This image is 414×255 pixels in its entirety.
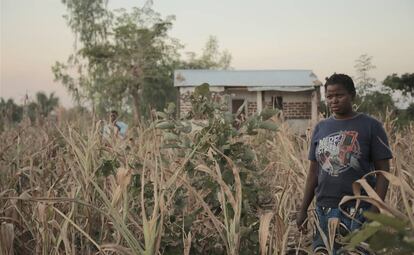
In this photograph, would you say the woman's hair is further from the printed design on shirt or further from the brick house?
the brick house

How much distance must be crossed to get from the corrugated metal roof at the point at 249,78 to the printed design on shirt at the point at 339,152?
1398cm

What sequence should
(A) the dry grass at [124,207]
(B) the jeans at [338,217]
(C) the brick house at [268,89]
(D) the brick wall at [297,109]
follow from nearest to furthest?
(A) the dry grass at [124,207], (B) the jeans at [338,217], (C) the brick house at [268,89], (D) the brick wall at [297,109]

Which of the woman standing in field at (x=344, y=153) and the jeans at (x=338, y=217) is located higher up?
the woman standing in field at (x=344, y=153)

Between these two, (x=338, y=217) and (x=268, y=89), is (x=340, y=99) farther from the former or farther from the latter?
(x=268, y=89)

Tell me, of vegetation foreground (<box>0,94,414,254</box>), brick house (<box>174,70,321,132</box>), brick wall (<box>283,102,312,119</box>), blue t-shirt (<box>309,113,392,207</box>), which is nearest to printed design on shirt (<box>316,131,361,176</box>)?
blue t-shirt (<box>309,113,392,207</box>)

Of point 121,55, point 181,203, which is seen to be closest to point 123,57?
point 121,55

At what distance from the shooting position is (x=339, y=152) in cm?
188

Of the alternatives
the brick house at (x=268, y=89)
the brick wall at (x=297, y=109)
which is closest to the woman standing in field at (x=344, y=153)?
the brick house at (x=268, y=89)

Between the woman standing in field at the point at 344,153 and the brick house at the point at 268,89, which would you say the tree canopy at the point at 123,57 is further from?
the woman standing in field at the point at 344,153

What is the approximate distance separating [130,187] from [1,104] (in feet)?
9.81

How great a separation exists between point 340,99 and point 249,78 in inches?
618

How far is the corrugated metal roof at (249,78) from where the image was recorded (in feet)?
53.7

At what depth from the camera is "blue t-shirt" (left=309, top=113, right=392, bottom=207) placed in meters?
1.83

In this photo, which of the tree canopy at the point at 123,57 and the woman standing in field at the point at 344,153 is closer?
the woman standing in field at the point at 344,153
